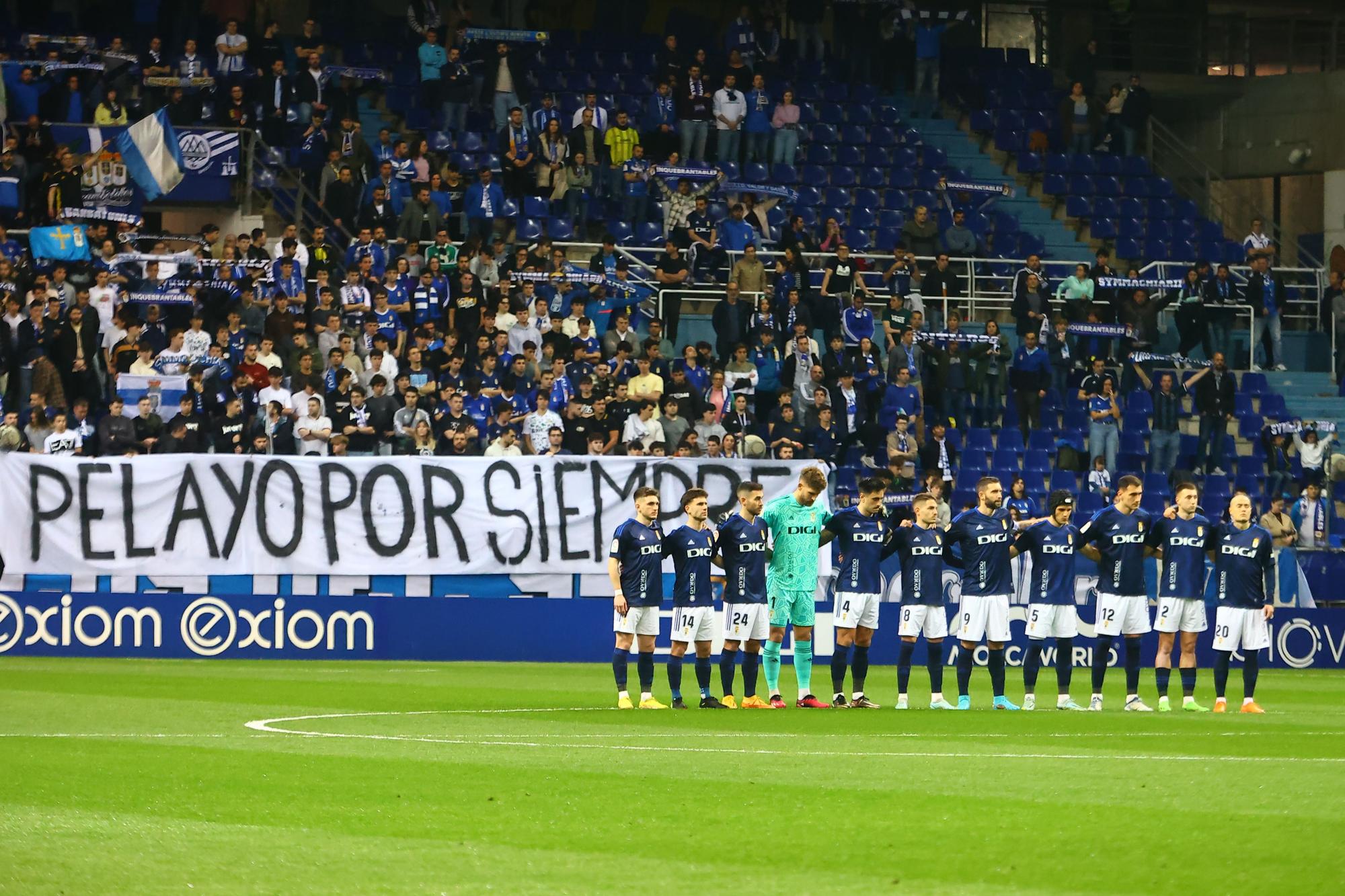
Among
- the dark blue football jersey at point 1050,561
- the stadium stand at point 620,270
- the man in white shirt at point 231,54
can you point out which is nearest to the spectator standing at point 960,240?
the stadium stand at point 620,270

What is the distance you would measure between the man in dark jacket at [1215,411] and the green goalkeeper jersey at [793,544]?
14.7 metres

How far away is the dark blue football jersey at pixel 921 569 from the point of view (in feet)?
60.8

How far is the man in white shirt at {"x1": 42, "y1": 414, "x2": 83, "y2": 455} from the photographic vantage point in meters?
25.2

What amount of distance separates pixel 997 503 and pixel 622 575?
11.5 ft

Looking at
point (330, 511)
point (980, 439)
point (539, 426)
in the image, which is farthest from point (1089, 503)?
point (330, 511)

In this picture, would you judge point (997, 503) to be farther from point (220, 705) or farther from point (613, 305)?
point (613, 305)

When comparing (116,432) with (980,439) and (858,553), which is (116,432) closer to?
(858,553)

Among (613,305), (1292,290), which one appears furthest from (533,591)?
(1292,290)

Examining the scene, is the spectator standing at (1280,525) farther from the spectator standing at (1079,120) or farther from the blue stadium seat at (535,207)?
the blue stadium seat at (535,207)

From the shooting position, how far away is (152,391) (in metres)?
25.7

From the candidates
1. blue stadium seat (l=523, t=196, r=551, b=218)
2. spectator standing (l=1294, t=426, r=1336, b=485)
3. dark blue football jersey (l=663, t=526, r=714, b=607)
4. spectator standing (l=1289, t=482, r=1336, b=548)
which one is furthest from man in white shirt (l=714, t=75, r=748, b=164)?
dark blue football jersey (l=663, t=526, r=714, b=607)

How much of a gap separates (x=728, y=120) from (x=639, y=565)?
59.9 ft

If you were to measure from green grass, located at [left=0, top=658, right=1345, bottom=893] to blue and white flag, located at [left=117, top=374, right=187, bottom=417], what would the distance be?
826cm

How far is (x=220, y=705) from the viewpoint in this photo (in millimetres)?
17641
